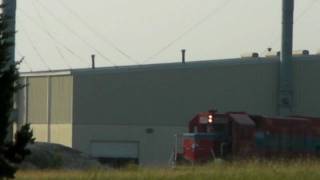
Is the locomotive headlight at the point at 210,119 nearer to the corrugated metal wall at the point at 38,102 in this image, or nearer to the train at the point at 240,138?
the train at the point at 240,138

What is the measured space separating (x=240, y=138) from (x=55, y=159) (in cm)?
905

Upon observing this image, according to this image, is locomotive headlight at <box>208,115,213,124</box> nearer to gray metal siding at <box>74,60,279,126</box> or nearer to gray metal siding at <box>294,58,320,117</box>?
gray metal siding at <box>74,60,279,126</box>

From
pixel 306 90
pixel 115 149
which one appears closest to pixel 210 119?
pixel 306 90

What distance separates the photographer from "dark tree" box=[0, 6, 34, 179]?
17.5 metres

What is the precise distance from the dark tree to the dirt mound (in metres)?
26.4

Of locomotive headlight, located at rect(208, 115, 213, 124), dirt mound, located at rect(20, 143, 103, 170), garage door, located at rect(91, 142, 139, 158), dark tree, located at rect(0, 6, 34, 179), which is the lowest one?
garage door, located at rect(91, 142, 139, 158)

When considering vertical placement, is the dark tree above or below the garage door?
above

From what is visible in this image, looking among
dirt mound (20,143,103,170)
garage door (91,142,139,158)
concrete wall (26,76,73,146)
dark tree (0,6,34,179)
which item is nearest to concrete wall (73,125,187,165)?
garage door (91,142,139,158)

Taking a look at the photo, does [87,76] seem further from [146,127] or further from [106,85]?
[146,127]

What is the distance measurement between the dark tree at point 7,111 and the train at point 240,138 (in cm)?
2657

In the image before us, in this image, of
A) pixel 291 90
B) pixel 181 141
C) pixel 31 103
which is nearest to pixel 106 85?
pixel 31 103

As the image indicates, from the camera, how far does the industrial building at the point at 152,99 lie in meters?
62.1

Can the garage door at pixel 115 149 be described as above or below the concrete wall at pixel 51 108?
below

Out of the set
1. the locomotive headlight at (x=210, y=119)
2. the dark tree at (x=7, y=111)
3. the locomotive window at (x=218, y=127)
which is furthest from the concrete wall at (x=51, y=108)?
the dark tree at (x=7, y=111)
